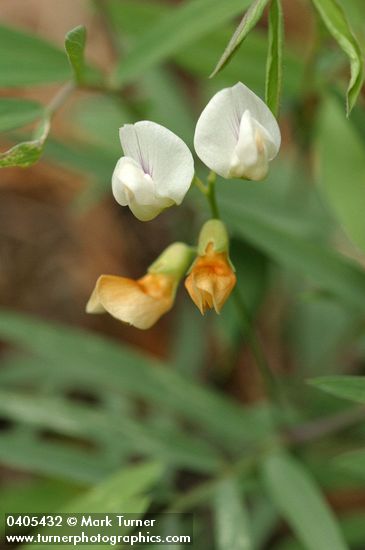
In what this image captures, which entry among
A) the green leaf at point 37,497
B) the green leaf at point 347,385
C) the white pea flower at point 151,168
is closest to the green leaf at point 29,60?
the white pea flower at point 151,168

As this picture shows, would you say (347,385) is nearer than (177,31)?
Yes

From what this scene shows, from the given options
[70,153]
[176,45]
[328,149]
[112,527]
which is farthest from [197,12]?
[112,527]

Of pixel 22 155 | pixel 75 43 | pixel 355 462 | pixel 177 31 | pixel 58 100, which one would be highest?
pixel 177 31

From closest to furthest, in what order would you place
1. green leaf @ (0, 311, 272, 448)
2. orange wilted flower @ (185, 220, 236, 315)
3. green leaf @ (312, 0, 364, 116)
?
green leaf @ (312, 0, 364, 116) < orange wilted flower @ (185, 220, 236, 315) < green leaf @ (0, 311, 272, 448)

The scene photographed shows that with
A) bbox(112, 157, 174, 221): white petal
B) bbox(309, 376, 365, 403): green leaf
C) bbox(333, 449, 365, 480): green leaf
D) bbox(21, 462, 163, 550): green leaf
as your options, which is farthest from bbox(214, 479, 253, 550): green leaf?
bbox(112, 157, 174, 221): white petal

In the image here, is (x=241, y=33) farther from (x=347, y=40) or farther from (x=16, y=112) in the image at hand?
(x=16, y=112)

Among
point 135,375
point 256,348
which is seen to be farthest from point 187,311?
point 256,348

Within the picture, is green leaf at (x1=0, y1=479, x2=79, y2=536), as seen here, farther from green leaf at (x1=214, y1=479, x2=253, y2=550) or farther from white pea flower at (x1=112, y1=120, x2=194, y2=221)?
white pea flower at (x1=112, y1=120, x2=194, y2=221)
